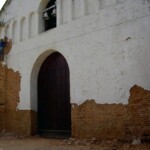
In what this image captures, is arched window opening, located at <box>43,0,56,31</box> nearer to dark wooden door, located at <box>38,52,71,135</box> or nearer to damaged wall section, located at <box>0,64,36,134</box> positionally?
dark wooden door, located at <box>38,52,71,135</box>

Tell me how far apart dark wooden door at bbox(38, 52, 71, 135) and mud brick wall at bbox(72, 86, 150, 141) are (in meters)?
1.06

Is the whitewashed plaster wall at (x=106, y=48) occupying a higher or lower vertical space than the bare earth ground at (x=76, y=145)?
higher

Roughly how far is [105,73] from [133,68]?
42.9 inches

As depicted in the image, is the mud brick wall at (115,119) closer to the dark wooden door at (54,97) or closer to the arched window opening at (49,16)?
the dark wooden door at (54,97)

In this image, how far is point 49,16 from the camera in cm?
1301

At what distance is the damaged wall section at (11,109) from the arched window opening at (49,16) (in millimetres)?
2555

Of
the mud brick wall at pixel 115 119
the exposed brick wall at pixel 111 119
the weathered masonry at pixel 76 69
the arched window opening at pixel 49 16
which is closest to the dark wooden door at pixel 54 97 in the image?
the weathered masonry at pixel 76 69

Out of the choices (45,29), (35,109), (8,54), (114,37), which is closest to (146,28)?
(114,37)

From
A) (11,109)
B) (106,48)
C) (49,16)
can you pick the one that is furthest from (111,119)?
(11,109)

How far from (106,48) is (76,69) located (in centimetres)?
146

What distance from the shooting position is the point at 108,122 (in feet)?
31.6

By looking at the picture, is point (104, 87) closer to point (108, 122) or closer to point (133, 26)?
point (108, 122)

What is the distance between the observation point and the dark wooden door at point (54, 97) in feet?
38.5

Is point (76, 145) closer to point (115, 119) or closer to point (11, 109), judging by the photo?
point (115, 119)
